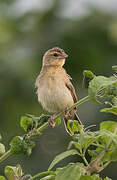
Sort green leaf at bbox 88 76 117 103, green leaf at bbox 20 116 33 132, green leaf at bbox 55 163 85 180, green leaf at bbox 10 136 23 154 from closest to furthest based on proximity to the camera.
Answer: green leaf at bbox 55 163 85 180, green leaf at bbox 88 76 117 103, green leaf at bbox 10 136 23 154, green leaf at bbox 20 116 33 132

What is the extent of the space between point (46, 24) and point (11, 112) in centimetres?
182

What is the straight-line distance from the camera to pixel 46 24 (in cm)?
851

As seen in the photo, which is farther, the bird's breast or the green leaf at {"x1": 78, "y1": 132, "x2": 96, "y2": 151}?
the bird's breast

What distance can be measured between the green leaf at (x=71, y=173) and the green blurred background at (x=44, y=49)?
16.9 ft

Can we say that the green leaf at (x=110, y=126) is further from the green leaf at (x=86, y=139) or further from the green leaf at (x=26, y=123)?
the green leaf at (x=26, y=123)

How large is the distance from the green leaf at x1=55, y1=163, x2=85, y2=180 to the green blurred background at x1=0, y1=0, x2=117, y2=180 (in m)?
5.15

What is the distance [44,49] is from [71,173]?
639 centimetres

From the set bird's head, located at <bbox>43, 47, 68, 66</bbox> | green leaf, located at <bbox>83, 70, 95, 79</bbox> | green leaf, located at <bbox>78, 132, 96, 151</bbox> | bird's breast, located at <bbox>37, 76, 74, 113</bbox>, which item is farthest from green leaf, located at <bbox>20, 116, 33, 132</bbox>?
bird's head, located at <bbox>43, 47, 68, 66</bbox>

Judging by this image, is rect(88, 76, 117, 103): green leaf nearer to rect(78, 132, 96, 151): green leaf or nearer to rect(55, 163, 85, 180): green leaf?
rect(78, 132, 96, 151): green leaf

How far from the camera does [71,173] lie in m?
2.02

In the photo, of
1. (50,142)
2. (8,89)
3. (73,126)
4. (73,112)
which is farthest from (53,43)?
(73,126)

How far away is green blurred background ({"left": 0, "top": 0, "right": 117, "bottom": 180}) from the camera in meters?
7.54

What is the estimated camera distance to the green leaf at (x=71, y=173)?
201 centimetres

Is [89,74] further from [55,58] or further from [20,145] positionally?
[55,58]
